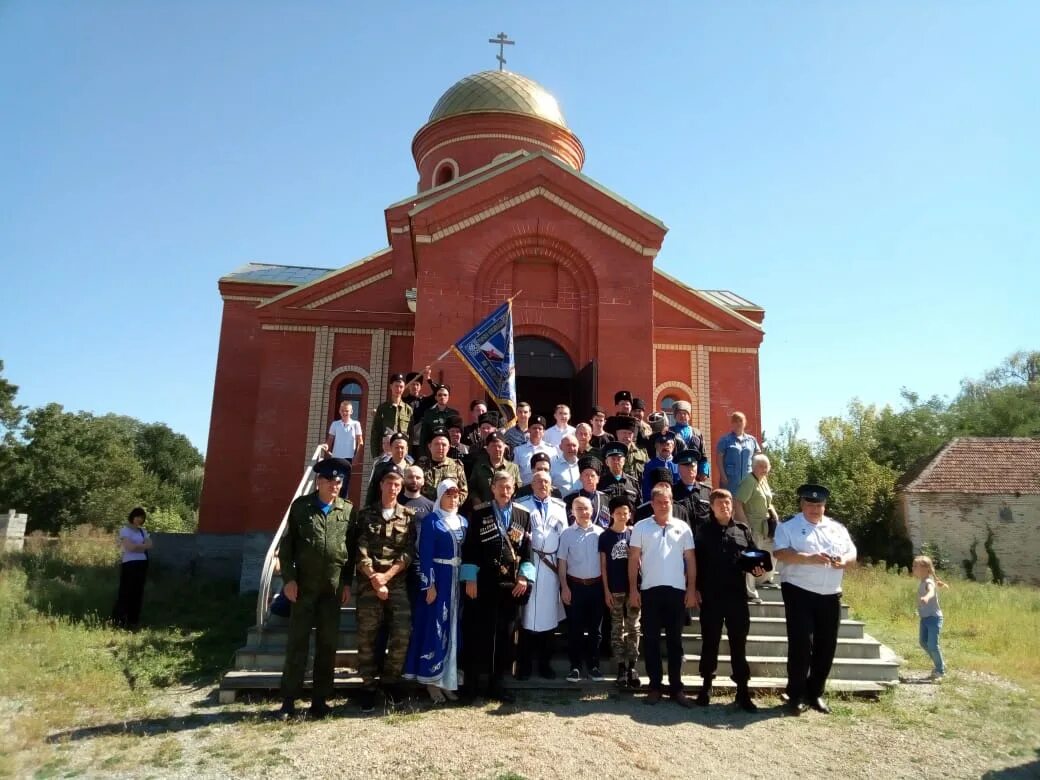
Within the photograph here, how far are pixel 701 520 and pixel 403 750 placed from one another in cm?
343

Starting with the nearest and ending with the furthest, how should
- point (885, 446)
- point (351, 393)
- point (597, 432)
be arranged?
point (597, 432)
point (351, 393)
point (885, 446)

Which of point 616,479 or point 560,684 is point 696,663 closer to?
point 560,684

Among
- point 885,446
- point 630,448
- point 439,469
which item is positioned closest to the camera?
point 439,469

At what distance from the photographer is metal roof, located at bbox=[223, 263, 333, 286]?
17938mm

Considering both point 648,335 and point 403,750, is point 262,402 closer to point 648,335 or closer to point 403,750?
point 648,335

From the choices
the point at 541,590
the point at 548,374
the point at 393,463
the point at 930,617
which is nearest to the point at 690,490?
the point at 541,590

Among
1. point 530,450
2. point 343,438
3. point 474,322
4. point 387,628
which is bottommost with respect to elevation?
point 387,628

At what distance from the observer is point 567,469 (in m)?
7.98

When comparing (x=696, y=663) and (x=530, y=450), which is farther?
(x=530, y=450)

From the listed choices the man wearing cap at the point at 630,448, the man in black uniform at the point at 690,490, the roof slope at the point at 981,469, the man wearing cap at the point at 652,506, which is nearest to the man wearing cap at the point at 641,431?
the man wearing cap at the point at 630,448

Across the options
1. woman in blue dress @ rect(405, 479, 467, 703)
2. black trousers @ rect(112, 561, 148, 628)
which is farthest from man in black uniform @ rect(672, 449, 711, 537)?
black trousers @ rect(112, 561, 148, 628)

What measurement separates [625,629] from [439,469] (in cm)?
243

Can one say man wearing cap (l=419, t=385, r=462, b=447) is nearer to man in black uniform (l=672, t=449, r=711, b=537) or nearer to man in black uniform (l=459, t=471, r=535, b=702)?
man in black uniform (l=459, t=471, r=535, b=702)

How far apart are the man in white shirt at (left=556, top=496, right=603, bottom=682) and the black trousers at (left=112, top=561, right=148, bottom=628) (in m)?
7.37
